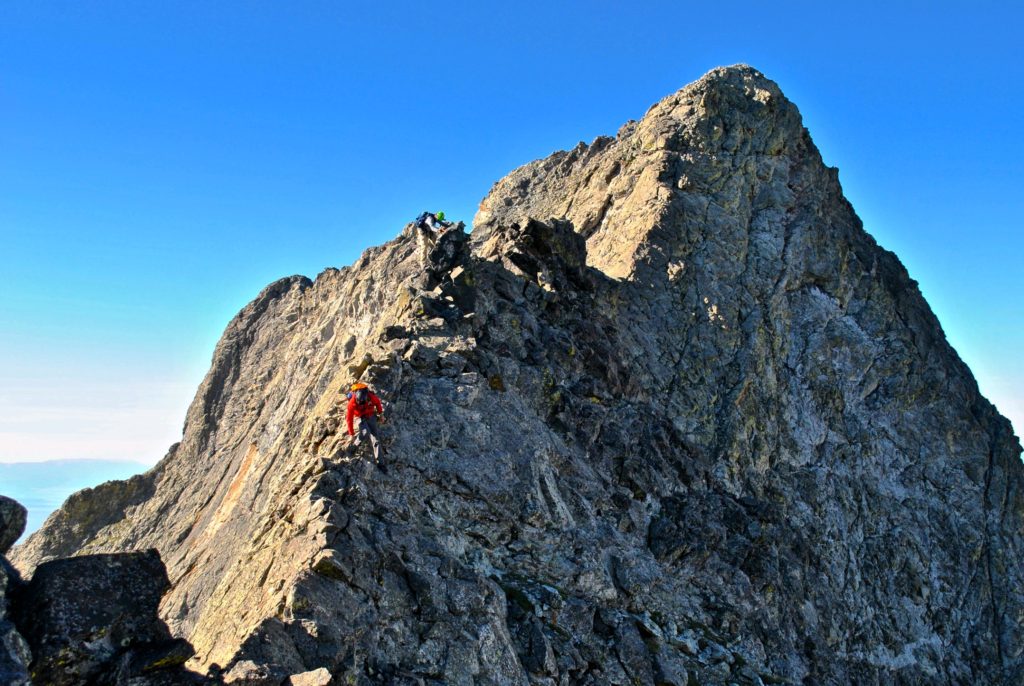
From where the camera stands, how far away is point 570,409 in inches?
1241

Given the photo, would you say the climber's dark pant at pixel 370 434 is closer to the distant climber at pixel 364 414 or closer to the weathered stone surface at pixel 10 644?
the distant climber at pixel 364 414

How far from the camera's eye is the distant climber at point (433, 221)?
111ft

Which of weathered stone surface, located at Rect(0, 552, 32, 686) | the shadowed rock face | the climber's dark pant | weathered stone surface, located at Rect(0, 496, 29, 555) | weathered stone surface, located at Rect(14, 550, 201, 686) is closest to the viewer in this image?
weathered stone surface, located at Rect(0, 552, 32, 686)

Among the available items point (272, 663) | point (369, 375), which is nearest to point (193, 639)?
point (272, 663)

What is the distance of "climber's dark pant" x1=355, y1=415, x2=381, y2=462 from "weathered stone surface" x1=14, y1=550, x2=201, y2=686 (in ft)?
23.5

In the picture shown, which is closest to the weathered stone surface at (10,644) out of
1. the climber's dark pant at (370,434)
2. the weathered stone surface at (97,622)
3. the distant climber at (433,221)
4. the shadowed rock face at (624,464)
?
the weathered stone surface at (97,622)

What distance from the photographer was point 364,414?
2353 cm

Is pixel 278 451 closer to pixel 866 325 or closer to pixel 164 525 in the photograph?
pixel 164 525

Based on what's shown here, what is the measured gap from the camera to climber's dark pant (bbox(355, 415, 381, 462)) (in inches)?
916

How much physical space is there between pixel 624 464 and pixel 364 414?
12.2m

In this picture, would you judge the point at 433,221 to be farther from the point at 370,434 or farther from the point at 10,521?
the point at 10,521

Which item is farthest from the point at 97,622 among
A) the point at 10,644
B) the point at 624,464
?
the point at 624,464

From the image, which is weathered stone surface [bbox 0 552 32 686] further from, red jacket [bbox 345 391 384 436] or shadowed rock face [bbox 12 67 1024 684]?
red jacket [bbox 345 391 384 436]

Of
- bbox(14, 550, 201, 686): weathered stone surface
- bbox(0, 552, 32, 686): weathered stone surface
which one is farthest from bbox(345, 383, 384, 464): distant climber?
bbox(0, 552, 32, 686): weathered stone surface
